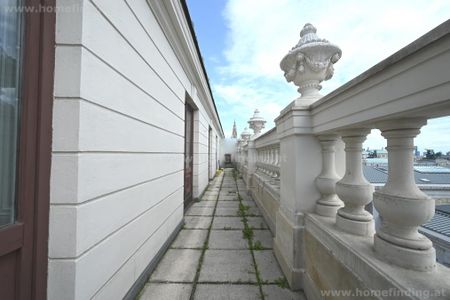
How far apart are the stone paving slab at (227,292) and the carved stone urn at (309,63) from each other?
1.76 m

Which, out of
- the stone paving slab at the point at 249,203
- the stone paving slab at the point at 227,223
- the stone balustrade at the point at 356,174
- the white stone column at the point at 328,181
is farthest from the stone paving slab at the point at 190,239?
the stone paving slab at the point at 249,203

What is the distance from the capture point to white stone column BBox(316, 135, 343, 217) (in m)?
1.72

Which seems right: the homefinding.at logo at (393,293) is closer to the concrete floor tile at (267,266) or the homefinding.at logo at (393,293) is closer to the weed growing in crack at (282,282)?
the weed growing in crack at (282,282)

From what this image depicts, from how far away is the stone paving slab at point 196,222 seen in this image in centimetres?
343

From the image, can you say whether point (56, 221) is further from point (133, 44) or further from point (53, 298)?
point (133, 44)

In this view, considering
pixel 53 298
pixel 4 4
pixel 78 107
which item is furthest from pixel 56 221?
pixel 4 4

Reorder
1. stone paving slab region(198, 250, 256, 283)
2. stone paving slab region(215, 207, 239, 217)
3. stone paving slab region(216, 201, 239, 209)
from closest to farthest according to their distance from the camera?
stone paving slab region(198, 250, 256, 283), stone paving slab region(215, 207, 239, 217), stone paving slab region(216, 201, 239, 209)

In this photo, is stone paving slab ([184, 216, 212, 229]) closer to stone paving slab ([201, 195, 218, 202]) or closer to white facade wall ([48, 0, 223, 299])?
white facade wall ([48, 0, 223, 299])

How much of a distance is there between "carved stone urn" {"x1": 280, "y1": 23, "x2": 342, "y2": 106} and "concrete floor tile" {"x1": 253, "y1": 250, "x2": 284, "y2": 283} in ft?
5.59

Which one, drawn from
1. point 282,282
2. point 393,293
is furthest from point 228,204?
point 393,293

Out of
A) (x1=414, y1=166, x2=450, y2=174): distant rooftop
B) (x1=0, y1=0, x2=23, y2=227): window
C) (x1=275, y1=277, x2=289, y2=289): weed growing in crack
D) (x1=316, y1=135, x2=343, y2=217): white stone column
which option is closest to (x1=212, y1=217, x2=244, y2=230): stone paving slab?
(x1=275, y1=277, x2=289, y2=289): weed growing in crack

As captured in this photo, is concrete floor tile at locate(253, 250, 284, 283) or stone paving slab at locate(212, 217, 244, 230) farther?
stone paving slab at locate(212, 217, 244, 230)

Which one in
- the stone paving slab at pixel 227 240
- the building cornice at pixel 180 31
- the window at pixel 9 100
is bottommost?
the stone paving slab at pixel 227 240

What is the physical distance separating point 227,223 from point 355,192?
2514mm
